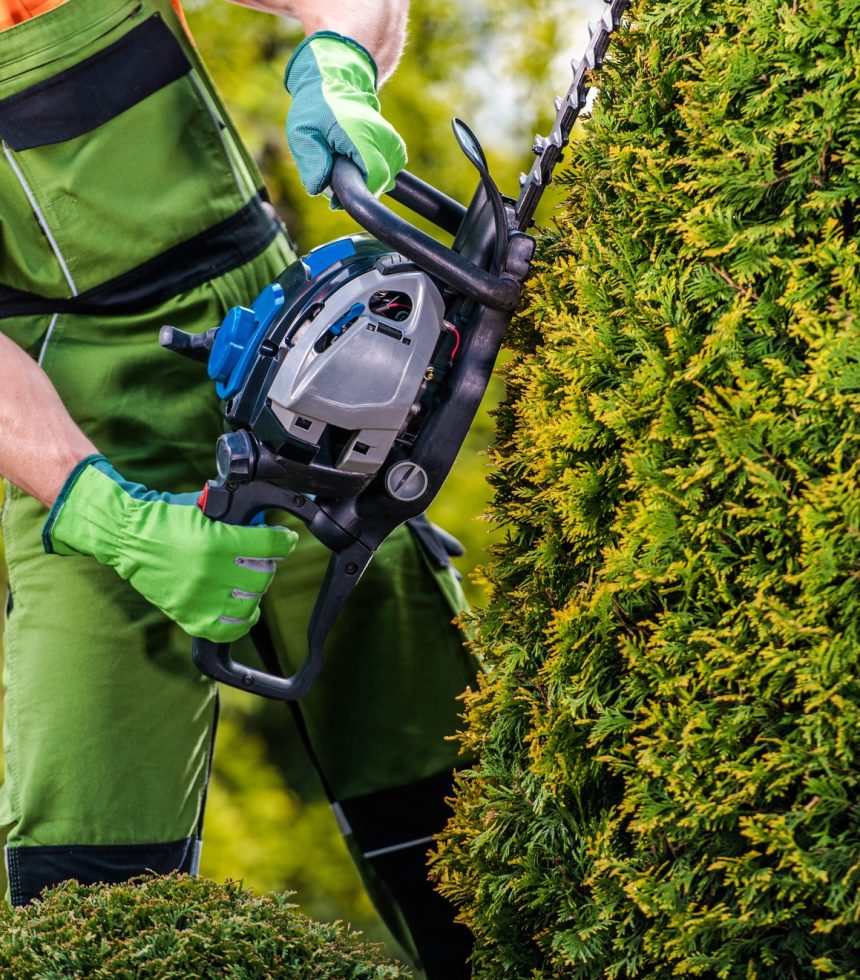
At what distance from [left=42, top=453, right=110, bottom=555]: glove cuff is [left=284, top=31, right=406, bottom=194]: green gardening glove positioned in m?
0.60

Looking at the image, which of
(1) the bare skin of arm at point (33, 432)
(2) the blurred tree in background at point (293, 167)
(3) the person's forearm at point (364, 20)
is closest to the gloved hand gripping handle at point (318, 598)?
(1) the bare skin of arm at point (33, 432)

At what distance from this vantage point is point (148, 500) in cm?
200

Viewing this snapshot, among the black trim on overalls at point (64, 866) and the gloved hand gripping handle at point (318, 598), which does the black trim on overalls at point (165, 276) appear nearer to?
the gloved hand gripping handle at point (318, 598)

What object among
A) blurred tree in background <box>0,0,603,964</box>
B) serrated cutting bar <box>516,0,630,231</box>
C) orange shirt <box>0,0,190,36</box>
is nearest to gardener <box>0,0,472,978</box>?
orange shirt <box>0,0,190,36</box>

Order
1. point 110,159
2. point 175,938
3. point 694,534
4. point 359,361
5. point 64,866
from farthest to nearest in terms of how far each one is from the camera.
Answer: point 110,159, point 64,866, point 359,361, point 175,938, point 694,534

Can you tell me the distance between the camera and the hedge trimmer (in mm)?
1721

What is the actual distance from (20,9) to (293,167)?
17.0 ft

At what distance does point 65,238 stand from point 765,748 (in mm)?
1504

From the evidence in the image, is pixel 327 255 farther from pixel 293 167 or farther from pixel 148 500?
pixel 293 167

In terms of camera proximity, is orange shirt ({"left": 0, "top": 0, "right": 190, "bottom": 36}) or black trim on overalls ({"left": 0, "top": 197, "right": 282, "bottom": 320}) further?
black trim on overalls ({"left": 0, "top": 197, "right": 282, "bottom": 320})

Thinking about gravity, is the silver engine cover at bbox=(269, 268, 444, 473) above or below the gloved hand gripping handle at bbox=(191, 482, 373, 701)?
above

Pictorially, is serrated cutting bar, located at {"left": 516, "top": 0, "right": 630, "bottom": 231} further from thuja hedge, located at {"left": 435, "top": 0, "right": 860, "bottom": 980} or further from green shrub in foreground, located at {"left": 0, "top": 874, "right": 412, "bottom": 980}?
green shrub in foreground, located at {"left": 0, "top": 874, "right": 412, "bottom": 980}

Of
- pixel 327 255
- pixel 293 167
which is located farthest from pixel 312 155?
pixel 293 167

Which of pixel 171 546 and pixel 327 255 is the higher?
pixel 327 255
